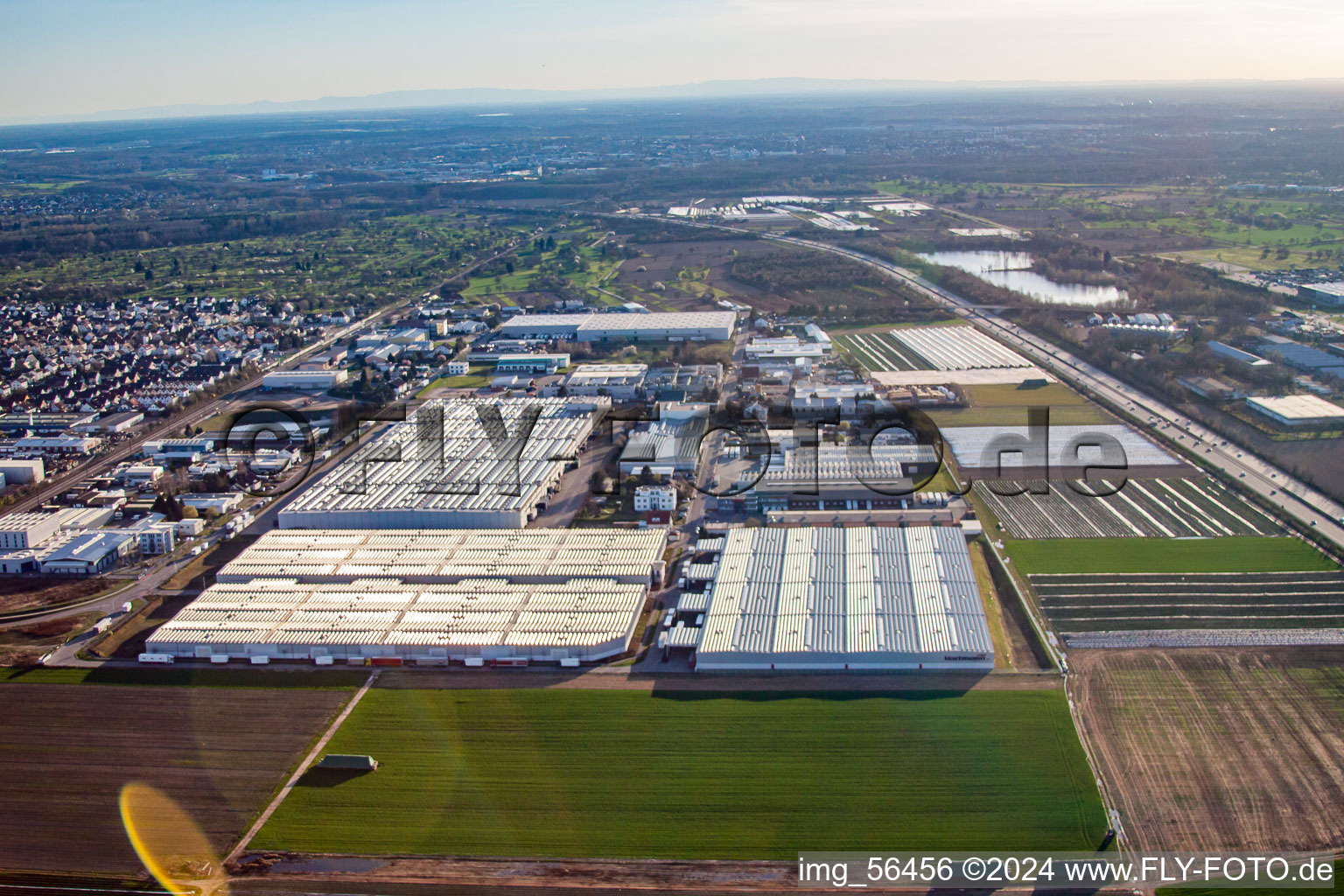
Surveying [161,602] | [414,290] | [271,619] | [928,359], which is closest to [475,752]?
[271,619]

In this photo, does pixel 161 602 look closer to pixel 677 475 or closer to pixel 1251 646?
pixel 677 475

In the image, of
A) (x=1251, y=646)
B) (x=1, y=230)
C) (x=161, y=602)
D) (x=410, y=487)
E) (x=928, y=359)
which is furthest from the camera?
(x=1, y=230)

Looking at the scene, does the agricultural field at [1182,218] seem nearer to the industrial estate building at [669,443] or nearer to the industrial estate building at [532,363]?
the industrial estate building at [532,363]

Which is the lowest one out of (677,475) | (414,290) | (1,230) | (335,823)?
(335,823)

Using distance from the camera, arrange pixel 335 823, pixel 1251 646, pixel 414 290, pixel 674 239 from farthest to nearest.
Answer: pixel 674 239 < pixel 414 290 < pixel 1251 646 < pixel 335 823

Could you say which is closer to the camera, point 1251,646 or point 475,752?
point 475,752

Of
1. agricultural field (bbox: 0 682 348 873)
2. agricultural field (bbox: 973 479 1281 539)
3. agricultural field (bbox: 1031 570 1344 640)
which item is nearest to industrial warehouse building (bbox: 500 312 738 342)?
agricultural field (bbox: 973 479 1281 539)

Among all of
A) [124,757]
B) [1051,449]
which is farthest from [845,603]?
[124,757]
